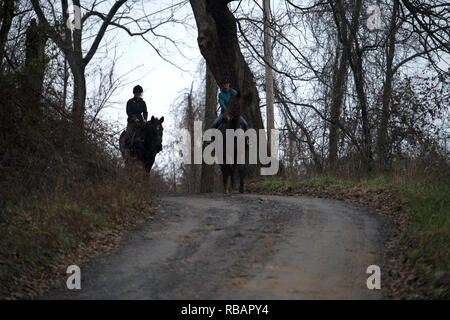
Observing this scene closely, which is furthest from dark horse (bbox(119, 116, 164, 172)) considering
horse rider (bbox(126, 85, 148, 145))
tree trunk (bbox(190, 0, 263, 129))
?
tree trunk (bbox(190, 0, 263, 129))

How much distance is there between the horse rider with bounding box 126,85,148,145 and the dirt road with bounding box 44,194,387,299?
507 cm

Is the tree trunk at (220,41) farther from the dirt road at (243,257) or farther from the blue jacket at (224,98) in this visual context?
the dirt road at (243,257)

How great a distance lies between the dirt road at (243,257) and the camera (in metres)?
7.36

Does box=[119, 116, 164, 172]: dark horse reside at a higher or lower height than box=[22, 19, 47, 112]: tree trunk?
lower

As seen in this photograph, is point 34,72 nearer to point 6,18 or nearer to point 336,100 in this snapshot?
point 6,18

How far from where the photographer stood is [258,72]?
28.7 metres

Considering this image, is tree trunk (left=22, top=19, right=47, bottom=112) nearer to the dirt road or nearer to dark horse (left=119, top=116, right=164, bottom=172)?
the dirt road

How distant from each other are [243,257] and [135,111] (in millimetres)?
9150

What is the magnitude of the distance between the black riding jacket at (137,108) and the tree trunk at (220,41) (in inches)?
109

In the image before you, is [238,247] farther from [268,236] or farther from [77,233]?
[77,233]

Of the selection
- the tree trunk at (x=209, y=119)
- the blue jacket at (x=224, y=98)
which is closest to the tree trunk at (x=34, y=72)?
the blue jacket at (x=224, y=98)

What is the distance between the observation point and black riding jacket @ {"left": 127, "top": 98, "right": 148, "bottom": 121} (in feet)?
55.5

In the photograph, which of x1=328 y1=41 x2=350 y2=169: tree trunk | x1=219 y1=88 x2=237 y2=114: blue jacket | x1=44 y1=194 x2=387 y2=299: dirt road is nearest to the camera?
x1=44 y1=194 x2=387 y2=299: dirt road
